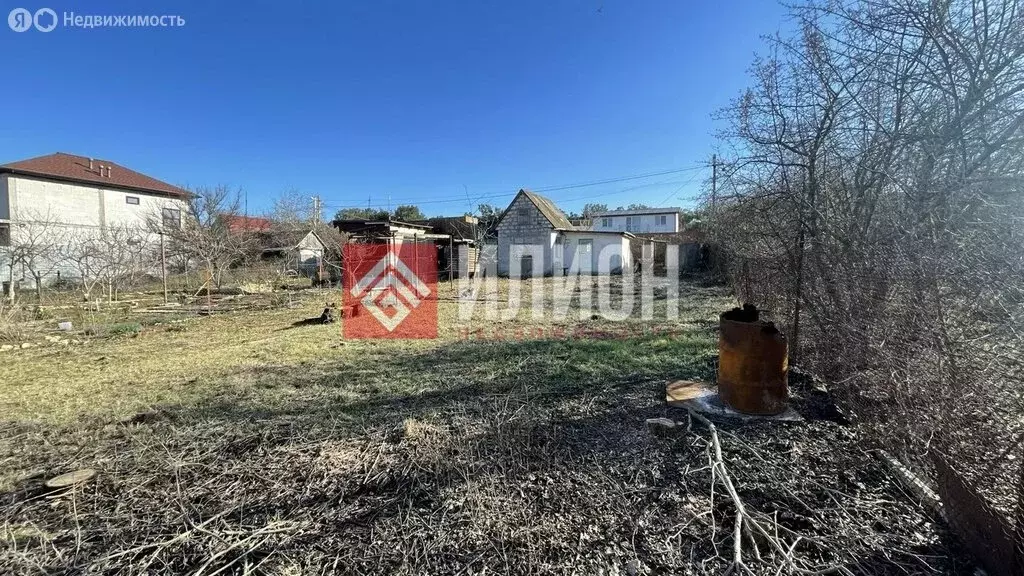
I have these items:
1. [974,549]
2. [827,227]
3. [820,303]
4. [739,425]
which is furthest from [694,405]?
[827,227]

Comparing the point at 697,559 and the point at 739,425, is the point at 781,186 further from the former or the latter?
the point at 697,559

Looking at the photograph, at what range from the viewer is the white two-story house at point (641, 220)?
126 feet

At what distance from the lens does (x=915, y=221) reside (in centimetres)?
227

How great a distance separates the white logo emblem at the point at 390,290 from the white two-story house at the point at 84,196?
10.3m

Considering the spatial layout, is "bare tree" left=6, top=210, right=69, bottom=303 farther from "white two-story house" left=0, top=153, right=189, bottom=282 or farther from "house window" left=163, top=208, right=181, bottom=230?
"white two-story house" left=0, top=153, right=189, bottom=282

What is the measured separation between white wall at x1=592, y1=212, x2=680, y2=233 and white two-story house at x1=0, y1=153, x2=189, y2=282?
3283cm

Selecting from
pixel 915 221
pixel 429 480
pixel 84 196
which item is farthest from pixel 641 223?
pixel 84 196

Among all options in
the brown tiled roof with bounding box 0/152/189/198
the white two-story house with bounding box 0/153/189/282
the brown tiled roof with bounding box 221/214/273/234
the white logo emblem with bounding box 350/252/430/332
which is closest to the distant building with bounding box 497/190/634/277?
the white logo emblem with bounding box 350/252/430/332

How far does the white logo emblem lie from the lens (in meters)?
9.02

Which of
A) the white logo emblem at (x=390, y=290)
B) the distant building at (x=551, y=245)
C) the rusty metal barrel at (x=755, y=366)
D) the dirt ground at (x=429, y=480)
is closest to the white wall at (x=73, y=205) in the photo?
the white logo emblem at (x=390, y=290)

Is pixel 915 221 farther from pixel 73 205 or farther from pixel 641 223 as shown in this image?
pixel 641 223

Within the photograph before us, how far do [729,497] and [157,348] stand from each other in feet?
26.8

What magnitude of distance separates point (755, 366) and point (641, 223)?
130 ft

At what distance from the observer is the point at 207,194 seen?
64.0 ft
